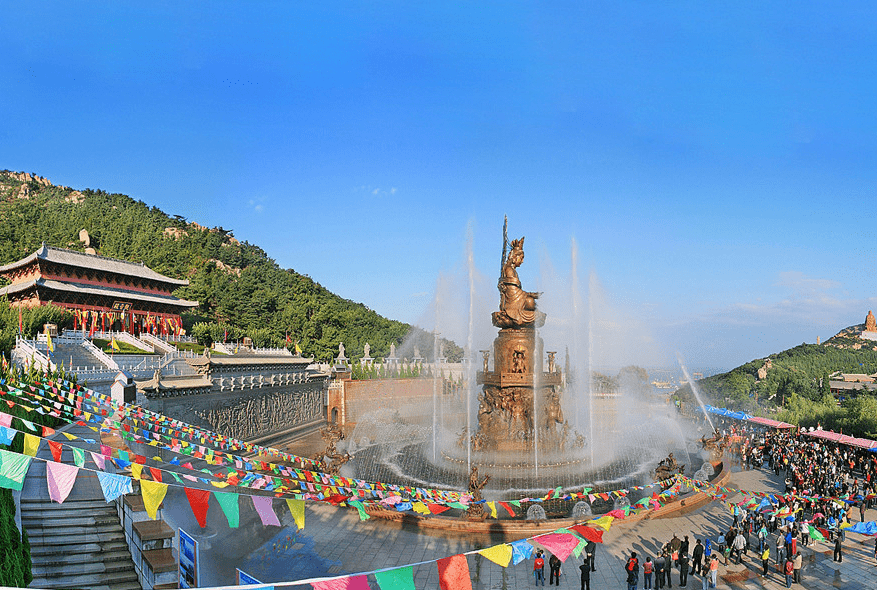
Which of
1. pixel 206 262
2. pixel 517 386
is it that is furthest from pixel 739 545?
pixel 206 262

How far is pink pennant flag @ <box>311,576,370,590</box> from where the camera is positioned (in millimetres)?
6968

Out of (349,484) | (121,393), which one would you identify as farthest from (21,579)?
(121,393)

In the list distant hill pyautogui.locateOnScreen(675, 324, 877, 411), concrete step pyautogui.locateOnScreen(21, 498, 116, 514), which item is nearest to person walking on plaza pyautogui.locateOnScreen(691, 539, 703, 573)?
concrete step pyautogui.locateOnScreen(21, 498, 116, 514)

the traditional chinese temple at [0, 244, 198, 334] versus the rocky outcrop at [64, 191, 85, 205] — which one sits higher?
the rocky outcrop at [64, 191, 85, 205]

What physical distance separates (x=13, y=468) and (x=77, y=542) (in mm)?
5081

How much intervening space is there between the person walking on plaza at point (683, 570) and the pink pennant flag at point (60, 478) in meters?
13.4

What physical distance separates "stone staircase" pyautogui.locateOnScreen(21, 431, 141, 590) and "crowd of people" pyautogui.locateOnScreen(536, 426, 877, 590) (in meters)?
9.43

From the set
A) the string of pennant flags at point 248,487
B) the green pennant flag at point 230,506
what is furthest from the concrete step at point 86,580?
the green pennant flag at point 230,506

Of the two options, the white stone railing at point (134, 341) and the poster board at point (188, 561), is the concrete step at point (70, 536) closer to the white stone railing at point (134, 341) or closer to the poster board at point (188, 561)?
the poster board at point (188, 561)

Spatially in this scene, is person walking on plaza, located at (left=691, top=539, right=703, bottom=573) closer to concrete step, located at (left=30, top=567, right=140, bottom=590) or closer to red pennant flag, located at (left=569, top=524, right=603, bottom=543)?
red pennant flag, located at (left=569, top=524, right=603, bottom=543)

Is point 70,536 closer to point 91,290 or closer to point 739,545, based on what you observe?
point 739,545

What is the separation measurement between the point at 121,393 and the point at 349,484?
1156cm

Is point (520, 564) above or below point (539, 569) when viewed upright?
below

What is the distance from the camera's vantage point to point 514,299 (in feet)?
83.6
